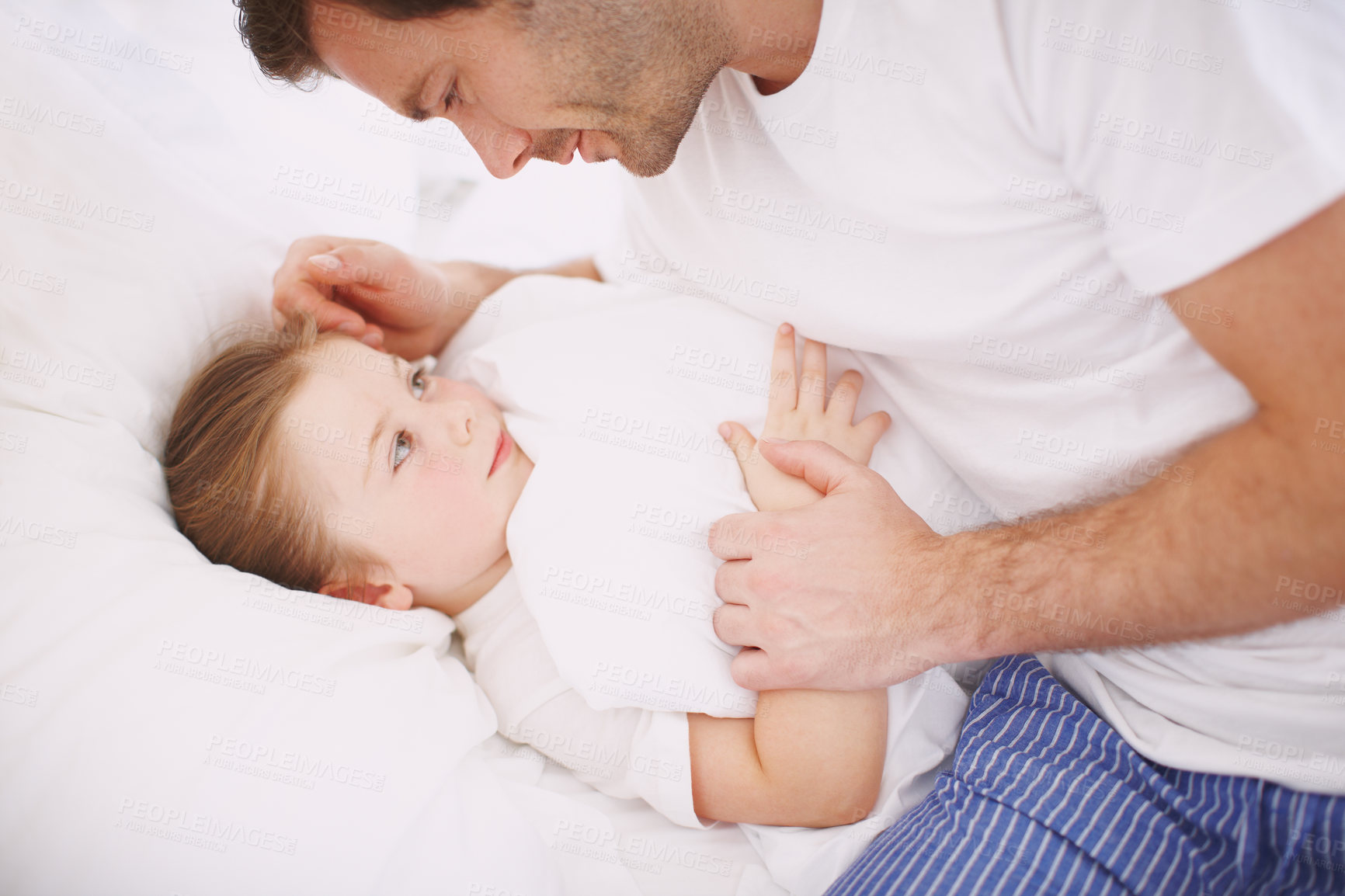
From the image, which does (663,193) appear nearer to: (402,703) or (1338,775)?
(402,703)

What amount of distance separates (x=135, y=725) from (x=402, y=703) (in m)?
0.34

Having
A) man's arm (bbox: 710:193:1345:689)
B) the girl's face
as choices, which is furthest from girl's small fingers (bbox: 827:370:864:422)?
the girl's face

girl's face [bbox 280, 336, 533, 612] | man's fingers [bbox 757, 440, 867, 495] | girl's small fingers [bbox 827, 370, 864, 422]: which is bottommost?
girl's face [bbox 280, 336, 533, 612]

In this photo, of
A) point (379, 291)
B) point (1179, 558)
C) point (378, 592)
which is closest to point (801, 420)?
point (1179, 558)

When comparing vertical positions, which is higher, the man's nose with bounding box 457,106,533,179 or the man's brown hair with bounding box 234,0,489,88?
the man's brown hair with bounding box 234,0,489,88

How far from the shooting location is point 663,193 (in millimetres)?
1559

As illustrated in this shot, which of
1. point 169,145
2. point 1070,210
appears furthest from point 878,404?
point 169,145

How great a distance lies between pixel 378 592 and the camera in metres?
1.46

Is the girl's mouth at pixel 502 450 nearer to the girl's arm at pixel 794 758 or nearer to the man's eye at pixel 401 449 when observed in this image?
the man's eye at pixel 401 449

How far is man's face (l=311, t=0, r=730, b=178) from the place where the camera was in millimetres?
1054

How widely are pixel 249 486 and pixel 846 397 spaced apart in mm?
1036

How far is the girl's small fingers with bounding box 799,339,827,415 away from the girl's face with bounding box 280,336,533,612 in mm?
522

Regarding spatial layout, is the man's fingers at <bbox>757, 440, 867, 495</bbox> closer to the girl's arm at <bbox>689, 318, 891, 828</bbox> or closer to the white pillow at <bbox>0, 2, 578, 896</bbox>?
the girl's arm at <bbox>689, 318, 891, 828</bbox>

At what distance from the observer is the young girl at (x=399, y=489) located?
1.34 meters
